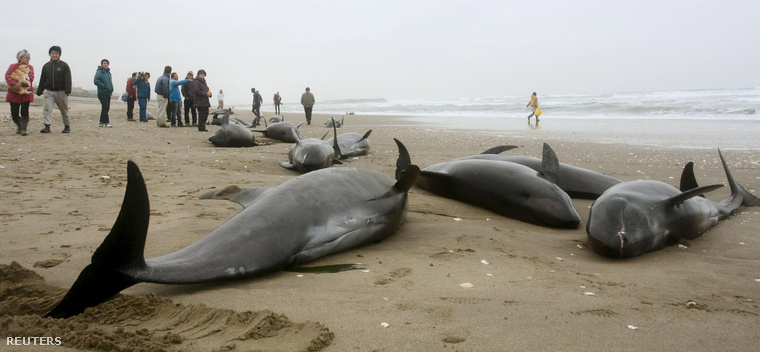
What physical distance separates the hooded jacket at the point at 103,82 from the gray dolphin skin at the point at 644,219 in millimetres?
15590

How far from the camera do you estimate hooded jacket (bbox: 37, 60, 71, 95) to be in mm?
12203

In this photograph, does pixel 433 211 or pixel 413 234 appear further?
pixel 433 211

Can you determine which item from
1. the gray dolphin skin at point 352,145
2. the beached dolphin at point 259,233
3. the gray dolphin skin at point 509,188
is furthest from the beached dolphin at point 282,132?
the beached dolphin at point 259,233

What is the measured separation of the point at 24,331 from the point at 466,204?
4.58 m

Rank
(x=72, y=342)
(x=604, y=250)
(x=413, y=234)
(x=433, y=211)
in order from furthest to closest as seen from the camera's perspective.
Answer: (x=433, y=211) < (x=413, y=234) < (x=604, y=250) < (x=72, y=342)

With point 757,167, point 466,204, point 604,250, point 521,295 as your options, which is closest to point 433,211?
point 466,204

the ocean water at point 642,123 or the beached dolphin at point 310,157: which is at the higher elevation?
the ocean water at point 642,123

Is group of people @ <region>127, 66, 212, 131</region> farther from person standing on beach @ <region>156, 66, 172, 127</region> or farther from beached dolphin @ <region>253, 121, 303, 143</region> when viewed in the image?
beached dolphin @ <region>253, 121, 303, 143</region>

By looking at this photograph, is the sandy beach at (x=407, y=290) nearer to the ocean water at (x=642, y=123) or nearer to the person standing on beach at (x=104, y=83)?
the ocean water at (x=642, y=123)

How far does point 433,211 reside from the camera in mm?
5453

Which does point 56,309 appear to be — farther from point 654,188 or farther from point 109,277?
point 654,188

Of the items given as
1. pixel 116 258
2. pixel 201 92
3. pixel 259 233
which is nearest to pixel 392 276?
pixel 259 233

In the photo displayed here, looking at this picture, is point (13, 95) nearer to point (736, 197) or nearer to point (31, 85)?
point (31, 85)

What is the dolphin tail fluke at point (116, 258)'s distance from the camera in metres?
2.31
